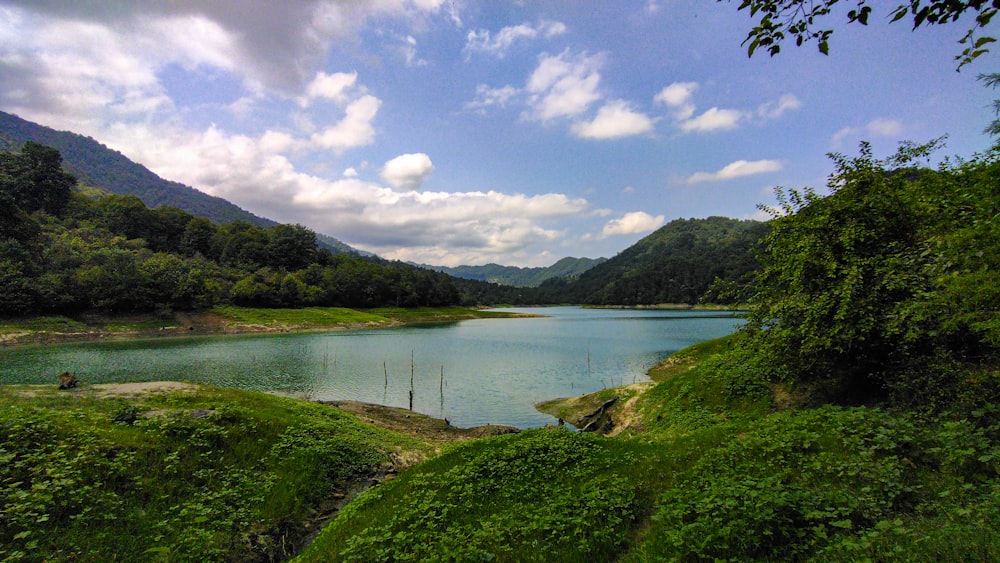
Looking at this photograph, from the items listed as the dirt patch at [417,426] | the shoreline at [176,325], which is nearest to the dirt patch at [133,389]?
the dirt patch at [417,426]

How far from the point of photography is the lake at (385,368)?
105 feet

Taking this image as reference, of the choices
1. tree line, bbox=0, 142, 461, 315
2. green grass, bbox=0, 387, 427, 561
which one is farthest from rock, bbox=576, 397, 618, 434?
tree line, bbox=0, 142, 461, 315

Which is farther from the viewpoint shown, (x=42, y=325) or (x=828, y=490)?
(x=42, y=325)

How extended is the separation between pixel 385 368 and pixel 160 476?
30110 mm

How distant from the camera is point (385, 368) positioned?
39250mm

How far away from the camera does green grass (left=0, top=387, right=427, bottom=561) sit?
7.47 m

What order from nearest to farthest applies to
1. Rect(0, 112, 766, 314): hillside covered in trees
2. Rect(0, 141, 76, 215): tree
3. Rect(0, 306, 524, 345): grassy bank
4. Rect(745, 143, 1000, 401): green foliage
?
Rect(745, 143, 1000, 401): green foliage
Rect(0, 306, 524, 345): grassy bank
Rect(0, 112, 766, 314): hillside covered in trees
Rect(0, 141, 76, 215): tree

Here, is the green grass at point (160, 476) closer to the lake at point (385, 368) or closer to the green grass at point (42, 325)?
the lake at point (385, 368)

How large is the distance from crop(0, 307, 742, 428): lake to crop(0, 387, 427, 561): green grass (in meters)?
14.6

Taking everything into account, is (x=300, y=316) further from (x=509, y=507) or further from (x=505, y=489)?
(x=509, y=507)

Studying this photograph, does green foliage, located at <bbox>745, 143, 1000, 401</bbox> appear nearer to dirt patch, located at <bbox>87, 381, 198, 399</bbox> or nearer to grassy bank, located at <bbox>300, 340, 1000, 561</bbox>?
grassy bank, located at <bbox>300, 340, 1000, 561</bbox>

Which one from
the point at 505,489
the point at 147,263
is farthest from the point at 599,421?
the point at 147,263

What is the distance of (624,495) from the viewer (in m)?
8.03

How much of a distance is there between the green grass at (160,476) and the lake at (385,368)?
47.9ft
